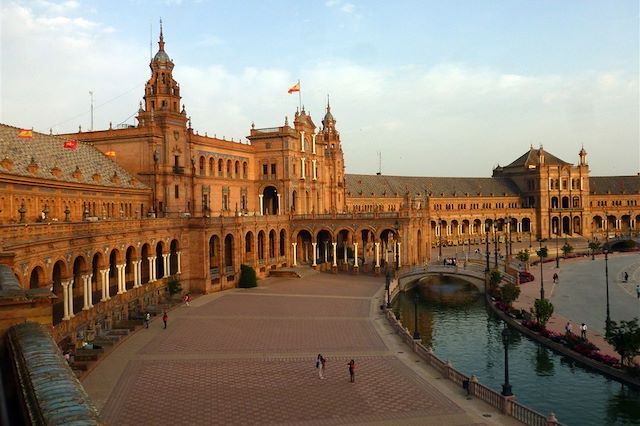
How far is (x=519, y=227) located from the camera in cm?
13350

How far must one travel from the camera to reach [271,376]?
3177cm

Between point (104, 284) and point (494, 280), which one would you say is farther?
point (494, 280)

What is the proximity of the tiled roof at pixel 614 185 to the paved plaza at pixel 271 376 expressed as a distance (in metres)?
110

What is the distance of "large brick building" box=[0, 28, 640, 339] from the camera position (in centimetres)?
3944

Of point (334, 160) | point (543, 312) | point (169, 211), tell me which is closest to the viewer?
point (543, 312)

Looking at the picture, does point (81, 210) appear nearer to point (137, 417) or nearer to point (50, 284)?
point (50, 284)

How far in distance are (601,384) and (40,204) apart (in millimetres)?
40104

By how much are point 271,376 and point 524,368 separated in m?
17.7

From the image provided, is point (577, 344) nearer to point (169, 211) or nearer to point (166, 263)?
point (166, 263)

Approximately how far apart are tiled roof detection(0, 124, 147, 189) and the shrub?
1432 centimetres

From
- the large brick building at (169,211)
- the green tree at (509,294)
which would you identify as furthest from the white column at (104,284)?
the green tree at (509,294)

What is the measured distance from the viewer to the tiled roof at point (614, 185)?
139125mm

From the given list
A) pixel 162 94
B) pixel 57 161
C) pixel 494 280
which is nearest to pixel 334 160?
pixel 162 94

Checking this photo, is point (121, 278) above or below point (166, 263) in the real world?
below
